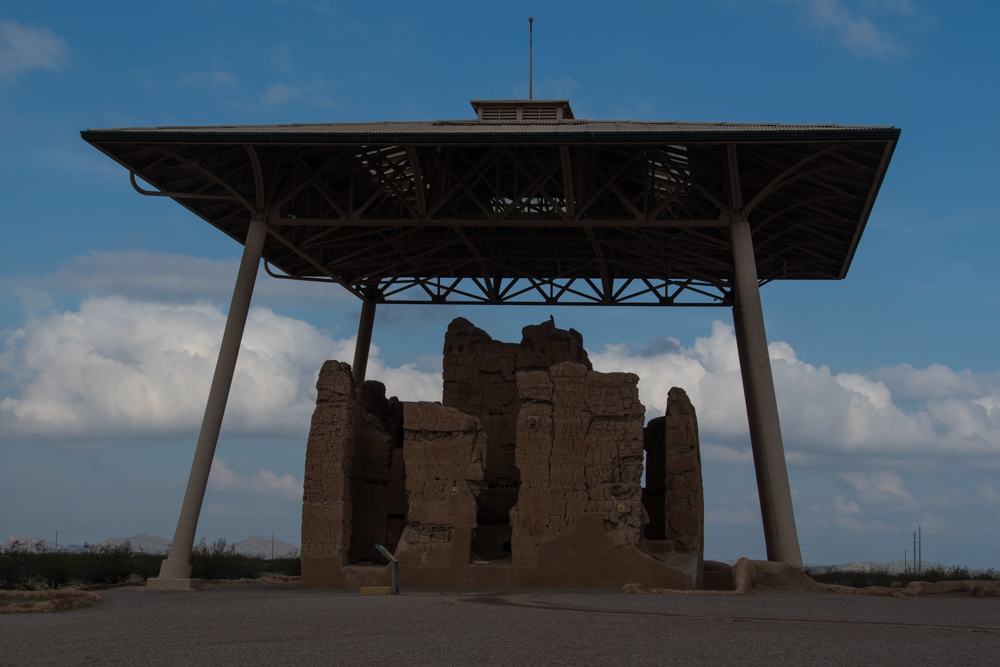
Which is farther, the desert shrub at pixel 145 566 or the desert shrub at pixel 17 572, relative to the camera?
the desert shrub at pixel 145 566

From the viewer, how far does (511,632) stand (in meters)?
10.5

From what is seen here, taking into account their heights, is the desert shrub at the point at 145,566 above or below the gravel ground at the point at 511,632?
above

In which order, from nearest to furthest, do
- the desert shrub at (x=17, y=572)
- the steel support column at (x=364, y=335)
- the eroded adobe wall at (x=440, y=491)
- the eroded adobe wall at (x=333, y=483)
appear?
1. the eroded adobe wall at (x=440, y=491)
2. the eroded adobe wall at (x=333, y=483)
3. the desert shrub at (x=17, y=572)
4. the steel support column at (x=364, y=335)

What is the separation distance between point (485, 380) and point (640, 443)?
23.4 feet

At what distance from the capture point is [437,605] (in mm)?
13891

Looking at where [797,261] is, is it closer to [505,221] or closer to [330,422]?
[505,221]

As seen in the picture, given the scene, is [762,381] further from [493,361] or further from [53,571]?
[53,571]

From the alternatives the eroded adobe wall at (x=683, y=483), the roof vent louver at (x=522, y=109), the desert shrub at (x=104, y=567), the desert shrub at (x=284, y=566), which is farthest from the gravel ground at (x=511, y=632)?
the desert shrub at (x=284, y=566)

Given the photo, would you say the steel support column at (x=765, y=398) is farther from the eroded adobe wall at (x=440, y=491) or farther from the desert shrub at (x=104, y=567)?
the desert shrub at (x=104, y=567)

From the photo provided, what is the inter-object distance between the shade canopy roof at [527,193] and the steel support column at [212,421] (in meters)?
1.00

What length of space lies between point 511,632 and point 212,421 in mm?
12208

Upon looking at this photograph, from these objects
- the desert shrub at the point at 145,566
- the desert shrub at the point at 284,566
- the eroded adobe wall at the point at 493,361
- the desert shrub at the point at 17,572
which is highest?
the eroded adobe wall at the point at 493,361

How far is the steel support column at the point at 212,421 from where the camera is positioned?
20.2 metres

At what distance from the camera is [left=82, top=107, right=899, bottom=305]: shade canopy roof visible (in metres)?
20.3
